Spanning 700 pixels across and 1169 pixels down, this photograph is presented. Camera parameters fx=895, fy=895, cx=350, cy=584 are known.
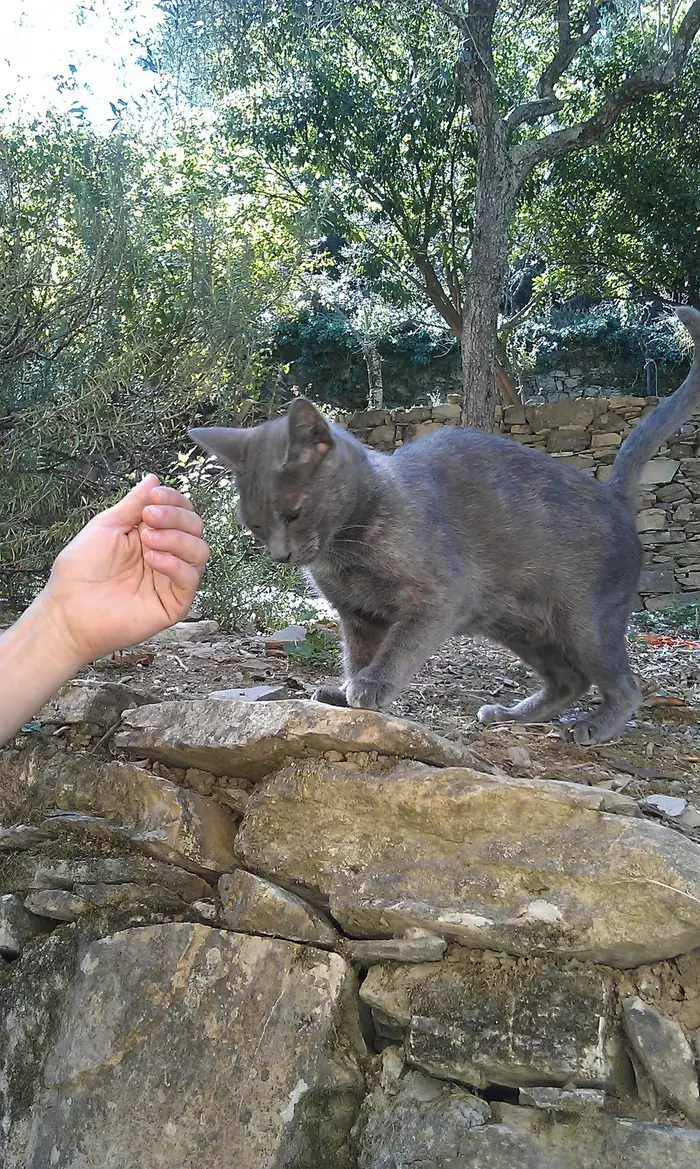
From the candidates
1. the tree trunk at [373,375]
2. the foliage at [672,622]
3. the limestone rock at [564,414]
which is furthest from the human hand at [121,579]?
the tree trunk at [373,375]

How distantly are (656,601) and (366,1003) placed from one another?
25.4 feet

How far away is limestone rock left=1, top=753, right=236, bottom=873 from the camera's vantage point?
7.29 ft

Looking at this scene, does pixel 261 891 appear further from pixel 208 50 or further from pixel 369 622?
pixel 208 50

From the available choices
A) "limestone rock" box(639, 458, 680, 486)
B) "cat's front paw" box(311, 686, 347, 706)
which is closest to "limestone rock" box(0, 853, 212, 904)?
"cat's front paw" box(311, 686, 347, 706)

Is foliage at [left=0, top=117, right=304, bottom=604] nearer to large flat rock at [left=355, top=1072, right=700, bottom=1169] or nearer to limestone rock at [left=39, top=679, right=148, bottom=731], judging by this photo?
limestone rock at [left=39, top=679, right=148, bottom=731]

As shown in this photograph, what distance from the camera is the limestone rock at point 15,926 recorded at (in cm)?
231

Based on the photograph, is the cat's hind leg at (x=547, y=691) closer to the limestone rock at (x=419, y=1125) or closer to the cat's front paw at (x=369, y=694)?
the cat's front paw at (x=369, y=694)

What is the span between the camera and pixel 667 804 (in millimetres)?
2148

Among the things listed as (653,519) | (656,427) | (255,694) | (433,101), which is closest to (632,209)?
(433,101)

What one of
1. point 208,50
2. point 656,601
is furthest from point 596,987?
point 208,50

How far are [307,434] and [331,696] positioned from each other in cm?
72

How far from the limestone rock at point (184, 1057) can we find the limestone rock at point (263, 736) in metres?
0.42

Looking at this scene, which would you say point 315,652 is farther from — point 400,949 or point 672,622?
point 672,622

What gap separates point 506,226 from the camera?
7328 millimetres
